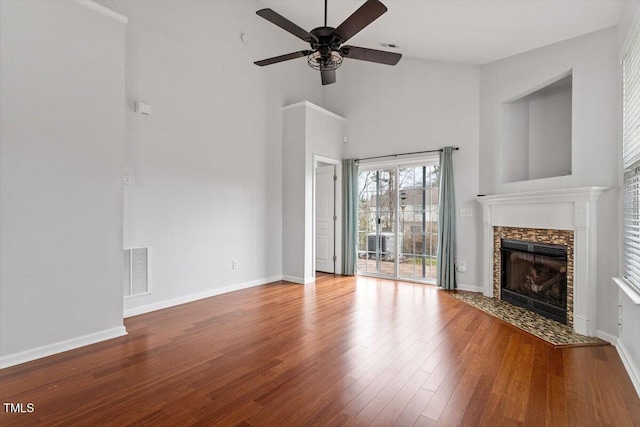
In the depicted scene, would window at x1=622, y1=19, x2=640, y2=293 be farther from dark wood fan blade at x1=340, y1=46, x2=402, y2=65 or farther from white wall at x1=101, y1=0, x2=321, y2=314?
white wall at x1=101, y1=0, x2=321, y2=314

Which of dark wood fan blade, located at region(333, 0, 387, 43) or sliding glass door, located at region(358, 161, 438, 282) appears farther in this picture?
sliding glass door, located at region(358, 161, 438, 282)

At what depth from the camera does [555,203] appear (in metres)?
3.63

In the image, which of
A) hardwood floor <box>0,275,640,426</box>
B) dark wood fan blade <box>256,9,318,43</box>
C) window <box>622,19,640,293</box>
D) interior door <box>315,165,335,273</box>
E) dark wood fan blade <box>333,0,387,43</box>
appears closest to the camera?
hardwood floor <box>0,275,640,426</box>

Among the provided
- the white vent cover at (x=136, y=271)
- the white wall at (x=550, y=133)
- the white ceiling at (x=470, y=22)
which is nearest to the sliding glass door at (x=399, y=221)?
the white wall at (x=550, y=133)

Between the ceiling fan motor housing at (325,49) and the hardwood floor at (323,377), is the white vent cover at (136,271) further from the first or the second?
the ceiling fan motor housing at (325,49)

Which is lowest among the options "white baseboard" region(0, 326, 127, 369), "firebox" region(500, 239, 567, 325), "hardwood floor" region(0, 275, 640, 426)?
"hardwood floor" region(0, 275, 640, 426)

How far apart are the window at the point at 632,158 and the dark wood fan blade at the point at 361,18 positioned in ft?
6.60

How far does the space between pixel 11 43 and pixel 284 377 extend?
11.2ft

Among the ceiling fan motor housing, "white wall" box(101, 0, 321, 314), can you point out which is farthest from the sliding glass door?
the ceiling fan motor housing

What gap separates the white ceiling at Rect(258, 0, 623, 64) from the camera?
3.22m

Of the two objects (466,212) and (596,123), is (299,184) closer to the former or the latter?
(466,212)

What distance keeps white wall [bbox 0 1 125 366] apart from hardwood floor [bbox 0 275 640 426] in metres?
0.36

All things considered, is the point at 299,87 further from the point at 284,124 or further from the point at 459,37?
the point at 459,37

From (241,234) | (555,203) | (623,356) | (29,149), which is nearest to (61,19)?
(29,149)
